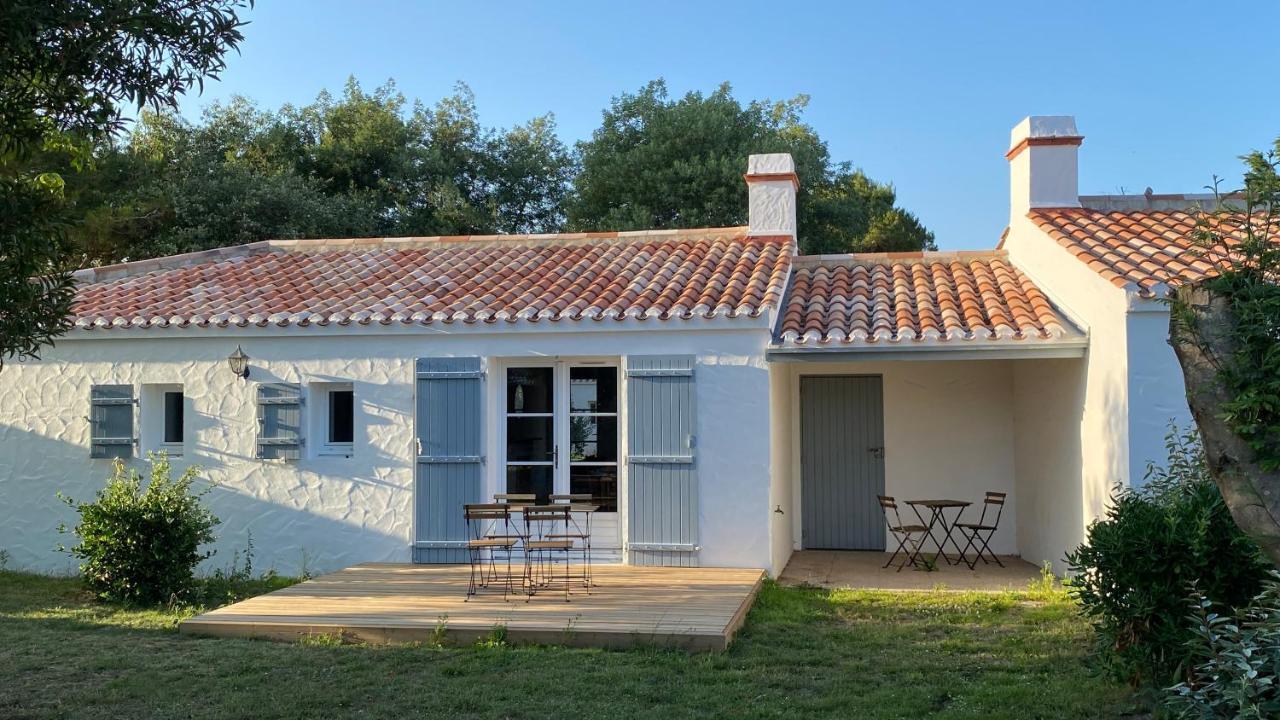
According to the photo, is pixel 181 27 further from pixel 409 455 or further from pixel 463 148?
pixel 463 148

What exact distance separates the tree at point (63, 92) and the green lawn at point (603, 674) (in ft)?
8.08

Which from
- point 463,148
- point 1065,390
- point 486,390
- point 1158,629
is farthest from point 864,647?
point 463,148

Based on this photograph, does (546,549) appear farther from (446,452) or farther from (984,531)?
(984,531)

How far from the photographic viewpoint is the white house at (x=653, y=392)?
10.0 m

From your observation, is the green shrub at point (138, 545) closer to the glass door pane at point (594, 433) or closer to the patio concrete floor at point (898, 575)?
the glass door pane at point (594, 433)

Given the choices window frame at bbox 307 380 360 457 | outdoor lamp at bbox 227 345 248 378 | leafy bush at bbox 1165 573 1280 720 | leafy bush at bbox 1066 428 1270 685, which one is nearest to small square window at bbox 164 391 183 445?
outdoor lamp at bbox 227 345 248 378

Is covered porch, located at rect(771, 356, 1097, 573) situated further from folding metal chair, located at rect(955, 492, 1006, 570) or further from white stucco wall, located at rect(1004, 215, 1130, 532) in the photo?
white stucco wall, located at rect(1004, 215, 1130, 532)

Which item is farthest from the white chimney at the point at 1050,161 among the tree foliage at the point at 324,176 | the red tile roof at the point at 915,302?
the tree foliage at the point at 324,176

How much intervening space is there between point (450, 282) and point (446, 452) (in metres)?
2.42

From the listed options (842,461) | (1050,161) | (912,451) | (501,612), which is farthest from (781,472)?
(1050,161)

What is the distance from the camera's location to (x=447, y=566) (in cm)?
1059

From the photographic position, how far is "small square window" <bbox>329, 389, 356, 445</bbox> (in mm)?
11266

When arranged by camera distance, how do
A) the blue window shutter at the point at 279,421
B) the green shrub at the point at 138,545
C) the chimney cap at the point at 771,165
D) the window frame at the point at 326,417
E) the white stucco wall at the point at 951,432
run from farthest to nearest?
the chimney cap at the point at 771,165, the white stucco wall at the point at 951,432, the window frame at the point at 326,417, the blue window shutter at the point at 279,421, the green shrub at the point at 138,545

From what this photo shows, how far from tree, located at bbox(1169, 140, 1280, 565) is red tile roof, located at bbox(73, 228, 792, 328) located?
5735 mm
